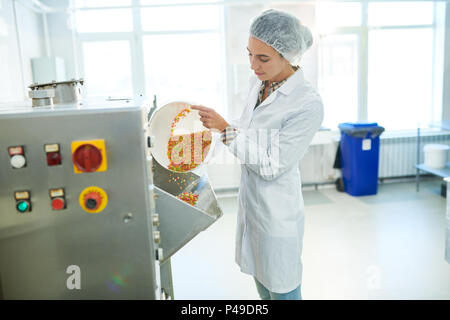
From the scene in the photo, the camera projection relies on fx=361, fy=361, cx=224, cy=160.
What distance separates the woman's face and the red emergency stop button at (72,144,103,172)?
71 centimetres

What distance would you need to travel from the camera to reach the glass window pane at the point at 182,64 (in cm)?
396

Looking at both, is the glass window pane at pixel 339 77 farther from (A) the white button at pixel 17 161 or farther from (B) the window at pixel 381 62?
(A) the white button at pixel 17 161

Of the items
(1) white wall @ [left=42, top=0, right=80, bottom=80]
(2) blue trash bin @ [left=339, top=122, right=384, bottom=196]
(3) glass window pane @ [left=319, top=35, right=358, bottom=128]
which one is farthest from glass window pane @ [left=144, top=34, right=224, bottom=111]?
(2) blue trash bin @ [left=339, top=122, right=384, bottom=196]

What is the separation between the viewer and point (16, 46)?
297cm

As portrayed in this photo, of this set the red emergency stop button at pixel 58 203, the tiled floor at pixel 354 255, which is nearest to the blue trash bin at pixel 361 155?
the tiled floor at pixel 354 255

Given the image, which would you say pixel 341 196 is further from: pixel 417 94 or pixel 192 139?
pixel 192 139

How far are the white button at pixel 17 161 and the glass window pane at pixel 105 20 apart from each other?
340 centimetres

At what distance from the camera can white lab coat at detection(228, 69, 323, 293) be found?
1.27m

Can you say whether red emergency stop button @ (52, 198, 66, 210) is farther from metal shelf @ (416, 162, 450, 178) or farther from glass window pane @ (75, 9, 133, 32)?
metal shelf @ (416, 162, 450, 178)

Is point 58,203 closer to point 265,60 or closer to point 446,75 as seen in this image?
point 265,60

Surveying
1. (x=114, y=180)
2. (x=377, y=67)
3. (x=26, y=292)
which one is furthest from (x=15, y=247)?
(x=377, y=67)

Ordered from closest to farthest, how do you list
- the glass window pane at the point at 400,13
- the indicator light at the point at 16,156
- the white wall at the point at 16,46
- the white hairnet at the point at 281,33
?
the indicator light at the point at 16,156 → the white hairnet at the point at 281,33 → the white wall at the point at 16,46 → the glass window pane at the point at 400,13

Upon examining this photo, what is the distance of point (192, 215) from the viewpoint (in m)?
1.12

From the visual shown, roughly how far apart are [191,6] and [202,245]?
255cm
